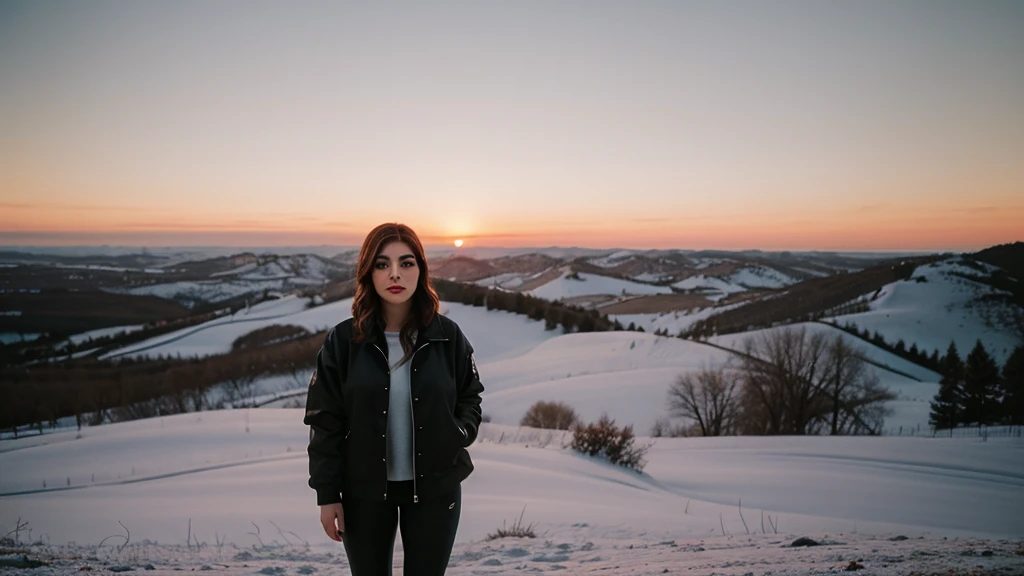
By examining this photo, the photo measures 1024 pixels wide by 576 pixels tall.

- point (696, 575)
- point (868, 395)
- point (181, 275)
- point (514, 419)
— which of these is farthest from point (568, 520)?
point (181, 275)

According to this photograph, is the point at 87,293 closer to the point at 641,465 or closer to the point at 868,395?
the point at 641,465

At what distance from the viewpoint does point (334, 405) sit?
2.41 meters

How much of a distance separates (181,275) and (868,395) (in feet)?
464

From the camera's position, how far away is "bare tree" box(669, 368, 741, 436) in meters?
28.6

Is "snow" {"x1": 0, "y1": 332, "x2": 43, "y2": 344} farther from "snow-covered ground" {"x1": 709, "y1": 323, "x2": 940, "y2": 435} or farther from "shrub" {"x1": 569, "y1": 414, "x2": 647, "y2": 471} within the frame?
"snow-covered ground" {"x1": 709, "y1": 323, "x2": 940, "y2": 435}

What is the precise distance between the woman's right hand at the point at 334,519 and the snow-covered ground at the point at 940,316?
92400 millimetres

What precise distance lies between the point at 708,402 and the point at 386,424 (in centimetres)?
3141

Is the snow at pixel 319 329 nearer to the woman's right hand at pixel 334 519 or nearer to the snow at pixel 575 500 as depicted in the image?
the snow at pixel 575 500

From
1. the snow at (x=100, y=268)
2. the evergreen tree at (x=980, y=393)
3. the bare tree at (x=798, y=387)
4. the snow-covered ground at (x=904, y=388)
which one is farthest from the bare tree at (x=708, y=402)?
the snow at (x=100, y=268)

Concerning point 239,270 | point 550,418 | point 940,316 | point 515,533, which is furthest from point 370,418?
point 239,270

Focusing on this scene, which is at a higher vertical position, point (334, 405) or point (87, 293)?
point (334, 405)

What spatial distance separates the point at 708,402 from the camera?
30391 millimetres

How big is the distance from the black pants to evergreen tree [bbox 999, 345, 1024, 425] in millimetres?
32323

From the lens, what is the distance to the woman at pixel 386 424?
7.86ft
